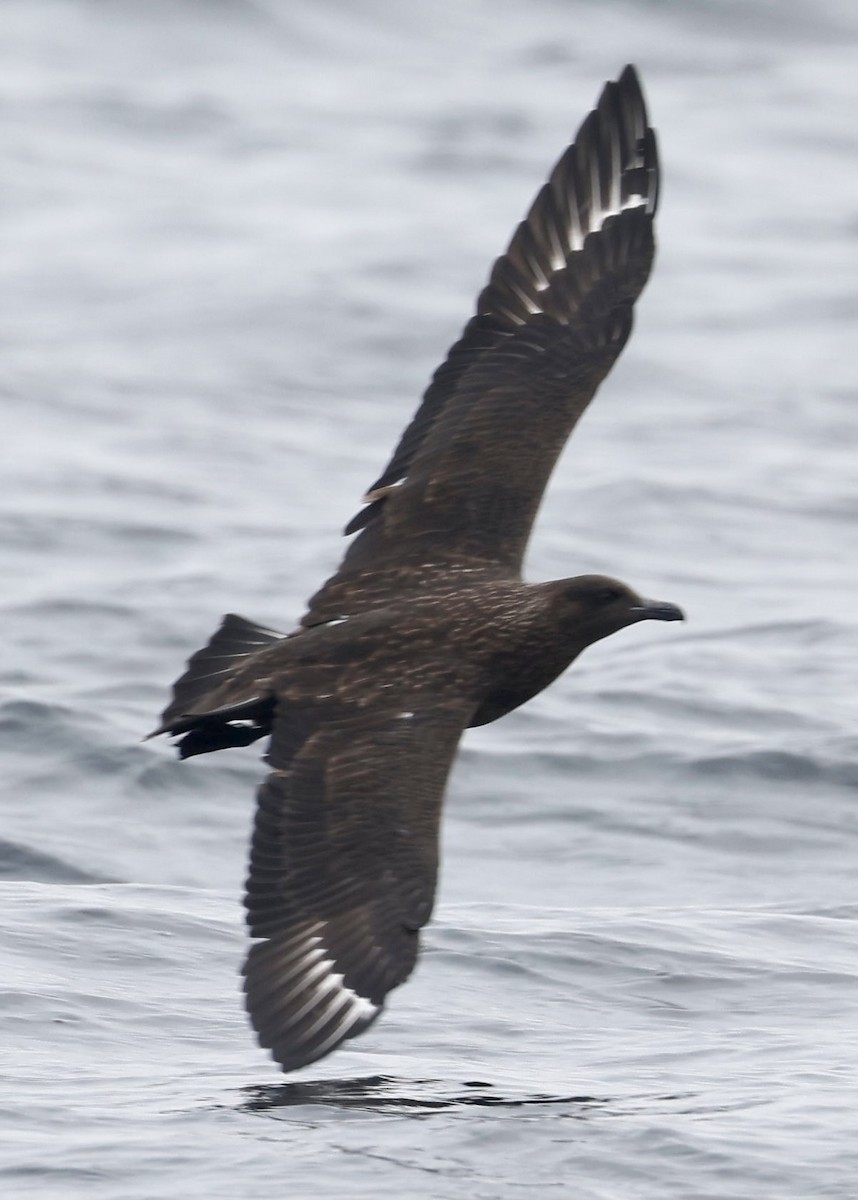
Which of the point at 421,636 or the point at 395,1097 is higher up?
the point at 421,636

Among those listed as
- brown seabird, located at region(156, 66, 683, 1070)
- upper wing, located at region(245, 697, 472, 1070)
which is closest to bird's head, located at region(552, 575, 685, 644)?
brown seabird, located at region(156, 66, 683, 1070)

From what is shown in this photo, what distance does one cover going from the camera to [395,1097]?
7.11 m

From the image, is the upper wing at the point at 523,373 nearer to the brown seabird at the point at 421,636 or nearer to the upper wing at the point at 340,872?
the brown seabird at the point at 421,636

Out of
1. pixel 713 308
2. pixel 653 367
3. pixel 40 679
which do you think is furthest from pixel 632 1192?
pixel 713 308

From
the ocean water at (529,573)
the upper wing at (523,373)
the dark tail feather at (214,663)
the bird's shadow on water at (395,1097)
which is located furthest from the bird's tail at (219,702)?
the bird's shadow on water at (395,1097)

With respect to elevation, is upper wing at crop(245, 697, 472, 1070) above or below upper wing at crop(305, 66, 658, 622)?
below

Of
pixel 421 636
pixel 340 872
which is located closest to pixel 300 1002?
pixel 340 872

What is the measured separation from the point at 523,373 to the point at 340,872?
249cm

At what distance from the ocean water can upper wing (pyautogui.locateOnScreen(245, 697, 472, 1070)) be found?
324mm

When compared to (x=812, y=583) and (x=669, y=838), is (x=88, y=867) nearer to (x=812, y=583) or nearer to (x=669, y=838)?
(x=669, y=838)

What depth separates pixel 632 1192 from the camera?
6.42 m

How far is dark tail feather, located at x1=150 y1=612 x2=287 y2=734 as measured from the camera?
7965 millimetres

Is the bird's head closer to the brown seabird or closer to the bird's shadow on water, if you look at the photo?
the brown seabird

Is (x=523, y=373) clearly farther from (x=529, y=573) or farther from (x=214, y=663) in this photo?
(x=529, y=573)
